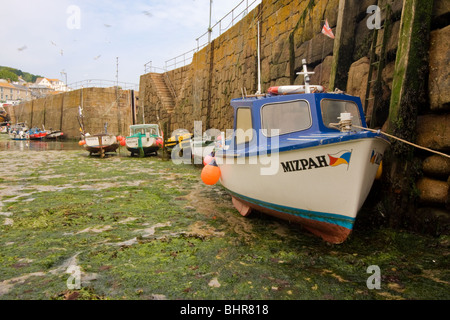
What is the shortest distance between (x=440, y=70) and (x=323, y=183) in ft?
7.90

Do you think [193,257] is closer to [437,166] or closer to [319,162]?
[319,162]

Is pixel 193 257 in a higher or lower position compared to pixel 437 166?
lower

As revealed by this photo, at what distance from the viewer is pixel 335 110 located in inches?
190

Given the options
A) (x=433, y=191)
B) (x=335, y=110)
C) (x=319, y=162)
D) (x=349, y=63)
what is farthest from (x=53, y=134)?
(x=433, y=191)

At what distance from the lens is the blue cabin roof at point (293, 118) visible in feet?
14.5

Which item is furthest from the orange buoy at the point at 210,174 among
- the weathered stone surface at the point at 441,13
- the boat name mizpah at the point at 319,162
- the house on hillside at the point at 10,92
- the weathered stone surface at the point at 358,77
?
the house on hillside at the point at 10,92

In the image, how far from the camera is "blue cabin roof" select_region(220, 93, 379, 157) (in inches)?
174

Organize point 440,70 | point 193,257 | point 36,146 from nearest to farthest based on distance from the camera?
point 193,257 < point 440,70 < point 36,146

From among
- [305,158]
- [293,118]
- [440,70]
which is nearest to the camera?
[305,158]

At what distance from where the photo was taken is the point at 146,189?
8.13 metres

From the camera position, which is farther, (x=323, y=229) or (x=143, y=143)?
(x=143, y=143)

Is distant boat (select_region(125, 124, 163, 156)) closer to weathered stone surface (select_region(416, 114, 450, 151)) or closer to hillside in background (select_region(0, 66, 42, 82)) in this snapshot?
weathered stone surface (select_region(416, 114, 450, 151))

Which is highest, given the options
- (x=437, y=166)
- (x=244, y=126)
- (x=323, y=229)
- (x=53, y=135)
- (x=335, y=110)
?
(x=53, y=135)

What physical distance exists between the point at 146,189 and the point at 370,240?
5757 mm
